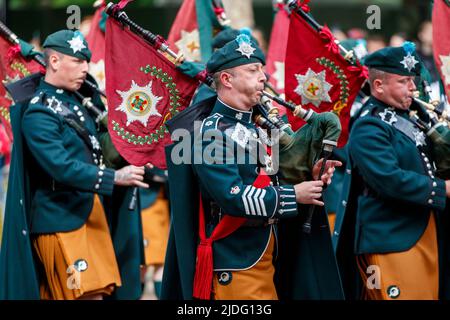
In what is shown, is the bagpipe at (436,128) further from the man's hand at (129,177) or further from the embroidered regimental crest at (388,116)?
the man's hand at (129,177)

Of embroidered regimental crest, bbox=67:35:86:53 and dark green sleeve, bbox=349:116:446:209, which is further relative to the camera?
embroidered regimental crest, bbox=67:35:86:53

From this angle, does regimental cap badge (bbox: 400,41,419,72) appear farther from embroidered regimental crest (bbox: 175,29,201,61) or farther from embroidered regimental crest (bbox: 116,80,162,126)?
embroidered regimental crest (bbox: 175,29,201,61)

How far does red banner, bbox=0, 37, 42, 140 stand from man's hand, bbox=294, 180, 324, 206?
273 cm

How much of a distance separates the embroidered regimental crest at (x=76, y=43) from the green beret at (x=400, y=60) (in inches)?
81.6

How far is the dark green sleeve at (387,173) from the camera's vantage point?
6309 mm

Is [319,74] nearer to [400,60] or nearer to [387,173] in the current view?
[400,60]

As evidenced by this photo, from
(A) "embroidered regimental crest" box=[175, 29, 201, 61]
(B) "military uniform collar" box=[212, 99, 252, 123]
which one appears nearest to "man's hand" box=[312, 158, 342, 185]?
(B) "military uniform collar" box=[212, 99, 252, 123]

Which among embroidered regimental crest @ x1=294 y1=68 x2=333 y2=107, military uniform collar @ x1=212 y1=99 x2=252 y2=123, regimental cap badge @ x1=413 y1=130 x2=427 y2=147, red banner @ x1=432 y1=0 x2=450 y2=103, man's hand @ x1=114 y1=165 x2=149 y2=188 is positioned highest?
red banner @ x1=432 y1=0 x2=450 y2=103

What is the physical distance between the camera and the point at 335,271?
6.09 m

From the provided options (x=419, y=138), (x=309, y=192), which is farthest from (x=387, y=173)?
(x=309, y=192)

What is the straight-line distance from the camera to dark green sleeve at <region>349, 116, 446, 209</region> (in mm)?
6309

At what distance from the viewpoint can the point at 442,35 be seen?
6.72 metres

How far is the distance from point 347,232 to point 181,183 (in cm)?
154
